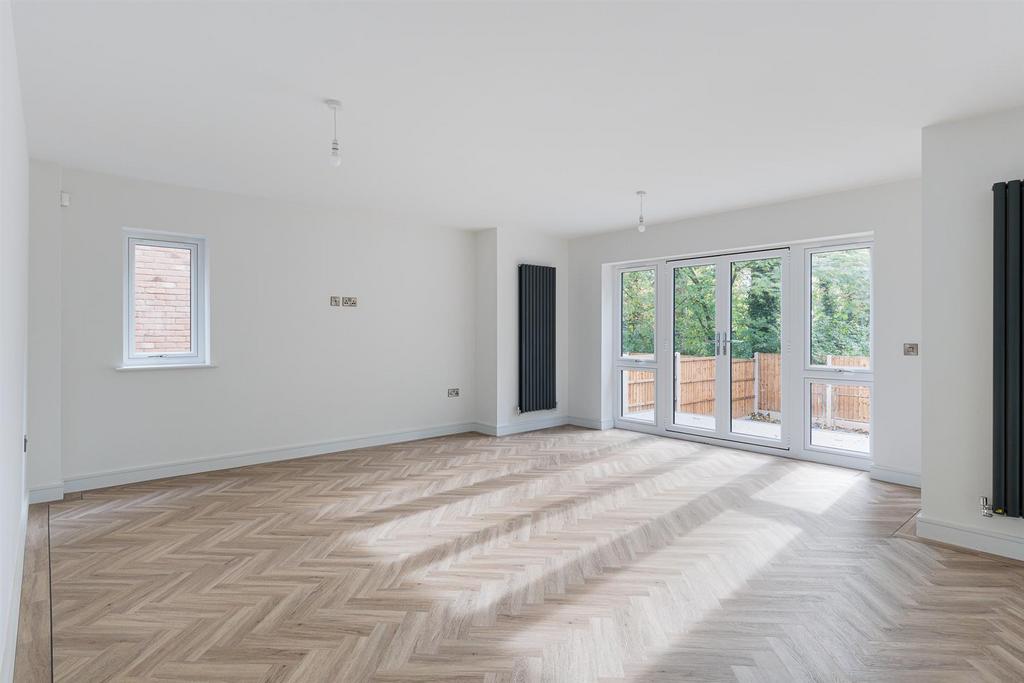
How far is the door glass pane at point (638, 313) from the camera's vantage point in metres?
6.88

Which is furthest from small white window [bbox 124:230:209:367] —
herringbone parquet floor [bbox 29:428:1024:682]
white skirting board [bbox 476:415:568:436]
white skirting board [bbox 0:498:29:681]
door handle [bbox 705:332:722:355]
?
door handle [bbox 705:332:722:355]

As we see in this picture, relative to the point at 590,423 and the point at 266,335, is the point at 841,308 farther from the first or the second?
the point at 266,335

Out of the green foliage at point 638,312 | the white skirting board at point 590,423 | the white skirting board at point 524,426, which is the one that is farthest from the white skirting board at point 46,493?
the green foliage at point 638,312

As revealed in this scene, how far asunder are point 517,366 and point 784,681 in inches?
199

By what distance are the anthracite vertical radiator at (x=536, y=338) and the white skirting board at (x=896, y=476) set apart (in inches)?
141

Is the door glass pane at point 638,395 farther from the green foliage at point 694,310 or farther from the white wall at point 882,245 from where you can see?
the white wall at point 882,245

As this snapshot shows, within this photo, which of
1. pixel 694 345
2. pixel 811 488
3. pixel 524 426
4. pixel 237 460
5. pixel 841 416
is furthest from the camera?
pixel 524 426

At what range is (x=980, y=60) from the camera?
262cm

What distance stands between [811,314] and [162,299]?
596 cm

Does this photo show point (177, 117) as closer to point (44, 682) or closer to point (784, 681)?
point (44, 682)

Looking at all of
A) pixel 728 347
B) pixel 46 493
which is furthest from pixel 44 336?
pixel 728 347

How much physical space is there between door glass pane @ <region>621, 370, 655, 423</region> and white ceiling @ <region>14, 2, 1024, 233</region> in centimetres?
289

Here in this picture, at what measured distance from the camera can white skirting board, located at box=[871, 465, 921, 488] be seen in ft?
15.2

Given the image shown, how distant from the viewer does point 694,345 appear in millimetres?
6414
